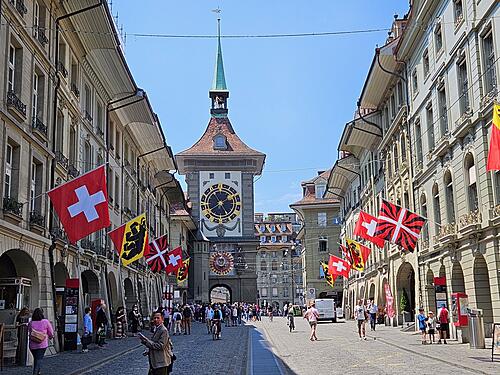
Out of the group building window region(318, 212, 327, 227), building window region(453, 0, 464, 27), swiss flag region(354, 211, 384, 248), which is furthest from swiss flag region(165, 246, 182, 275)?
building window region(318, 212, 327, 227)

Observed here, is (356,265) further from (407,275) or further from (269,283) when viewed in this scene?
(269,283)

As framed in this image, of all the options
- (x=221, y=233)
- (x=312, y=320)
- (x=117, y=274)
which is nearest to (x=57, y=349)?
(x=312, y=320)

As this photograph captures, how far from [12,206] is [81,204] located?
8.85 feet

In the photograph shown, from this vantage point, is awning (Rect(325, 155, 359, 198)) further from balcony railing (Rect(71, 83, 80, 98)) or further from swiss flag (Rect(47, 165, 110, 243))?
swiss flag (Rect(47, 165, 110, 243))

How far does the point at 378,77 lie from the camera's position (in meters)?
43.8

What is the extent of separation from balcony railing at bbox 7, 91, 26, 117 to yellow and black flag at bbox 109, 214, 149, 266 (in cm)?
1026

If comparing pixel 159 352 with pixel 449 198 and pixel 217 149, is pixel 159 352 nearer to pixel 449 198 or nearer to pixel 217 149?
pixel 449 198

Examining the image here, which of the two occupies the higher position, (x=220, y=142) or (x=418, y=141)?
(x=220, y=142)

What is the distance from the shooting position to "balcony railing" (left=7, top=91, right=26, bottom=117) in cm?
2230

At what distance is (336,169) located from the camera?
67938mm

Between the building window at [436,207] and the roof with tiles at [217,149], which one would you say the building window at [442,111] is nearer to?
the building window at [436,207]

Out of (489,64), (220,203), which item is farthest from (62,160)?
(220,203)

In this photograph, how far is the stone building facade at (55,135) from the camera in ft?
75.6

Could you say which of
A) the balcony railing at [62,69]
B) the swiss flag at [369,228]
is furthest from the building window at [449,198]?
the balcony railing at [62,69]
